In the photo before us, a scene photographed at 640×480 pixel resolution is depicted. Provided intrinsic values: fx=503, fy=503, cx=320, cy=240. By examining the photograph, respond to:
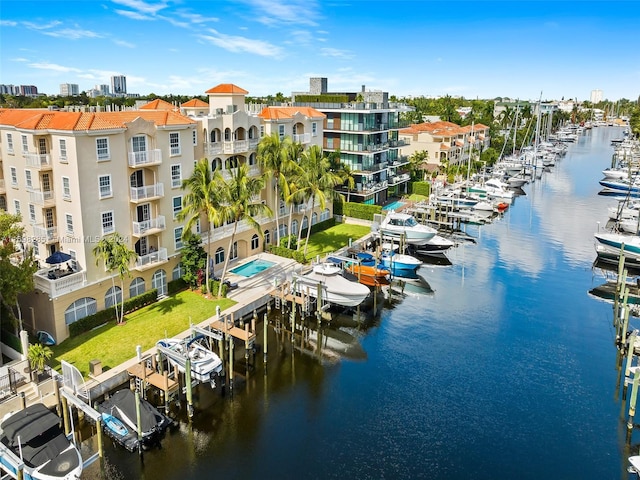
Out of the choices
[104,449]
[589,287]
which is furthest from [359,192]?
[104,449]

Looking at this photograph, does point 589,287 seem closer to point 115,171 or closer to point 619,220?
point 619,220

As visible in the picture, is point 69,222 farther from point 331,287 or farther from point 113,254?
point 331,287

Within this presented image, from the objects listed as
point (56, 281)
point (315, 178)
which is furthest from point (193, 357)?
point (315, 178)

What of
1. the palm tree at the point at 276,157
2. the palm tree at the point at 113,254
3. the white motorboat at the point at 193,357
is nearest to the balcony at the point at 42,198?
the palm tree at the point at 113,254

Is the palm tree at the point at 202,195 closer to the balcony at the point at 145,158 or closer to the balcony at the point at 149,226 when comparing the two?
the balcony at the point at 149,226

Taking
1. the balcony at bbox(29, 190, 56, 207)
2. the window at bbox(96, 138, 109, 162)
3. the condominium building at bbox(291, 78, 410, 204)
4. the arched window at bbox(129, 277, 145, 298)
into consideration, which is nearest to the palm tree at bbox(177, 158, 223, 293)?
the arched window at bbox(129, 277, 145, 298)

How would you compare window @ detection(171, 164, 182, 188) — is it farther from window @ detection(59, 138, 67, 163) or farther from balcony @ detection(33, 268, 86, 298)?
balcony @ detection(33, 268, 86, 298)

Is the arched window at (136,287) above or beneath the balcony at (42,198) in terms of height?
beneath
